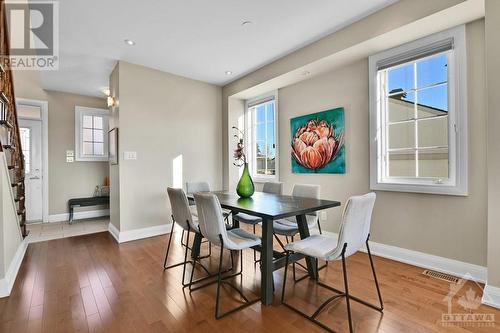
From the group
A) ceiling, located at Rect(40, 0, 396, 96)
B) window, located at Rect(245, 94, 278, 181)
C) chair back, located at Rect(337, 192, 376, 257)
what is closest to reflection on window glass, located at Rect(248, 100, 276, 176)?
window, located at Rect(245, 94, 278, 181)

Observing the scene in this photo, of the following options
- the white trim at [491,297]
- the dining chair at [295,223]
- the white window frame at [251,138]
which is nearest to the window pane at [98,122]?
the white window frame at [251,138]

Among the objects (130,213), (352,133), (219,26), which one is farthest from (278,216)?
(130,213)

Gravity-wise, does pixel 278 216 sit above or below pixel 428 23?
below

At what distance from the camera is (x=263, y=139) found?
4.68 metres

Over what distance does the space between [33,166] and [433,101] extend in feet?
21.5

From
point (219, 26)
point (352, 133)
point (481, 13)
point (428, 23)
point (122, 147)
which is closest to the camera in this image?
point (481, 13)

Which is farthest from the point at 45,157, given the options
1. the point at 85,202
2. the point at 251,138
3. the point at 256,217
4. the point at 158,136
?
the point at 256,217

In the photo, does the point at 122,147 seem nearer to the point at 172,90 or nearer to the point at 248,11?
the point at 172,90

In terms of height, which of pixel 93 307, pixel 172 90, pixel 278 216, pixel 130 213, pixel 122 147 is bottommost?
pixel 93 307

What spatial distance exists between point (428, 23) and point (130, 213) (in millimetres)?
4317

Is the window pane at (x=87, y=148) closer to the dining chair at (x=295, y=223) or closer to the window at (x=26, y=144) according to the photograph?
the window at (x=26, y=144)

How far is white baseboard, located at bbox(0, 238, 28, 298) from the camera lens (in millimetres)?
2113

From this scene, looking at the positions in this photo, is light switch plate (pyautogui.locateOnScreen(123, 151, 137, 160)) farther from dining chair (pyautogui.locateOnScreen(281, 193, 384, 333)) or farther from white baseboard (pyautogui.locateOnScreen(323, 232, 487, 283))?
white baseboard (pyautogui.locateOnScreen(323, 232, 487, 283))

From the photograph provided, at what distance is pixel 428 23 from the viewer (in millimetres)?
2312
